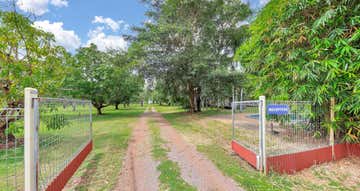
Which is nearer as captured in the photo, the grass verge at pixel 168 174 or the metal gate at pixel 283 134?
the grass verge at pixel 168 174

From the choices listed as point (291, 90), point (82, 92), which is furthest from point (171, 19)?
point (291, 90)

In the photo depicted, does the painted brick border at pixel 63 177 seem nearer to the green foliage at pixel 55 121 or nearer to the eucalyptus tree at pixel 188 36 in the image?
the green foliage at pixel 55 121

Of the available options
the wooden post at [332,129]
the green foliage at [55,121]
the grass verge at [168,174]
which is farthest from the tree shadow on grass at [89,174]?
the wooden post at [332,129]

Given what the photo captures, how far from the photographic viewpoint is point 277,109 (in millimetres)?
3408

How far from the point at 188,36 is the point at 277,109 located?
958 centimetres

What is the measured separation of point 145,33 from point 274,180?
36.3 ft

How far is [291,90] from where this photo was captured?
4.19 meters

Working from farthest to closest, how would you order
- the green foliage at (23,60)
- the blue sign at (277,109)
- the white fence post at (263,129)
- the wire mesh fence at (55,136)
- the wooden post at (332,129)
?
the green foliage at (23,60), the wooden post at (332,129), the blue sign at (277,109), the white fence post at (263,129), the wire mesh fence at (55,136)

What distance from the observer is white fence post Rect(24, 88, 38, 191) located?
65.5 inches

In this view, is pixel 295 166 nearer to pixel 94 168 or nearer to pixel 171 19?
pixel 94 168

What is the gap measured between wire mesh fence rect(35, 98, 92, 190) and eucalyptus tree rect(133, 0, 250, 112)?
8736mm

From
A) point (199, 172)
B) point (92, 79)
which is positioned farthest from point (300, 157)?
point (92, 79)

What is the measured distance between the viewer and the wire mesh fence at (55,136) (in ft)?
6.48

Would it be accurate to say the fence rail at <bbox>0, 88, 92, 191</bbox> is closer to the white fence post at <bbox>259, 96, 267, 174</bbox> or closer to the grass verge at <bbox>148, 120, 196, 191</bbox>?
the grass verge at <bbox>148, 120, 196, 191</bbox>
